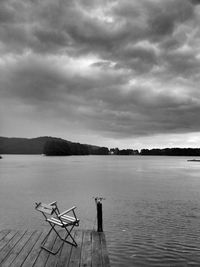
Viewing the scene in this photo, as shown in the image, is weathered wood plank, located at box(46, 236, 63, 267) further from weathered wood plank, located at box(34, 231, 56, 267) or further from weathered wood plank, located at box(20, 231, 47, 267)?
weathered wood plank, located at box(20, 231, 47, 267)

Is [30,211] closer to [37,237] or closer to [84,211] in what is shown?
[84,211]

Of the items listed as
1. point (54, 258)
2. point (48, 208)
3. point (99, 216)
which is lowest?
point (54, 258)

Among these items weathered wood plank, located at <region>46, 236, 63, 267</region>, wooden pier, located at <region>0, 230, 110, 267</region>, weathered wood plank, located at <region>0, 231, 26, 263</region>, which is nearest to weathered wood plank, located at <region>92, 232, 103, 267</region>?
wooden pier, located at <region>0, 230, 110, 267</region>

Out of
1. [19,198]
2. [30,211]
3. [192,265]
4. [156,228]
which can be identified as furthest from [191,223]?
[19,198]

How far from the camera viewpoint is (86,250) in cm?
820

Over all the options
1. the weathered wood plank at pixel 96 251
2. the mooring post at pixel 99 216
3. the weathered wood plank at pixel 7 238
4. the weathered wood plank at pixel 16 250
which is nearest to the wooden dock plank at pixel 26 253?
the weathered wood plank at pixel 16 250

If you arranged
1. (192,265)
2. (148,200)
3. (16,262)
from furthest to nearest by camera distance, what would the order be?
(148,200) < (192,265) < (16,262)

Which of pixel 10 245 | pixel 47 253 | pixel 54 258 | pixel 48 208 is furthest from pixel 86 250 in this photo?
pixel 10 245

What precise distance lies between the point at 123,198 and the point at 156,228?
41.2 ft

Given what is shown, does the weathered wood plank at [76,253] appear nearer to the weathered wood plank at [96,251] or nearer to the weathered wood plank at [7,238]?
the weathered wood plank at [96,251]

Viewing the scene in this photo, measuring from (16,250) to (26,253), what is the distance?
0.42m

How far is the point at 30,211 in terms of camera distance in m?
21.5

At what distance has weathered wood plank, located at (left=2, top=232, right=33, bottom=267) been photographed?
23.9 ft

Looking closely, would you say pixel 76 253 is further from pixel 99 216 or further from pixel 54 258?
pixel 99 216
